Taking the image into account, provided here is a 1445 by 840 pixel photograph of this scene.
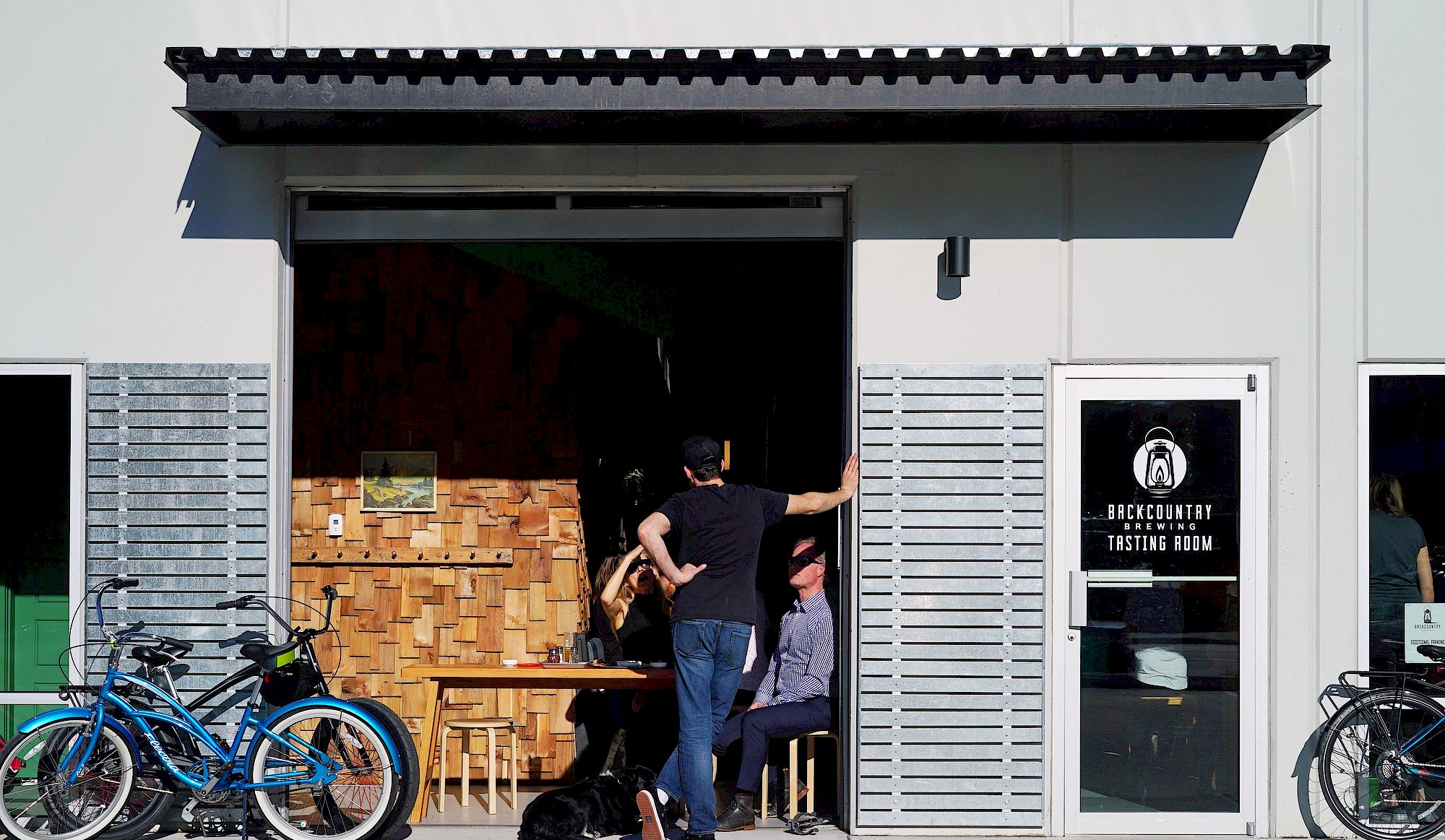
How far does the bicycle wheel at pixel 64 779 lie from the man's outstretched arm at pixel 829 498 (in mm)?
3379

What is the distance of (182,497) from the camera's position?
671cm

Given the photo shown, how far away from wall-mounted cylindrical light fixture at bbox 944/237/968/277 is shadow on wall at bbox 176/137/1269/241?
16 cm

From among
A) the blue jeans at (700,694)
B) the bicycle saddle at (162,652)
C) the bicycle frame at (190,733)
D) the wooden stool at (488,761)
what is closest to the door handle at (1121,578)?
the blue jeans at (700,694)

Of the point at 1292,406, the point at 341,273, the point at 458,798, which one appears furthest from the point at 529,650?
the point at 1292,406

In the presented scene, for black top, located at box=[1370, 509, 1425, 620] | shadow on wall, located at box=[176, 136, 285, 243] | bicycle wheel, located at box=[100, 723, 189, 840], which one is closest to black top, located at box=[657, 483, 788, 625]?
bicycle wheel, located at box=[100, 723, 189, 840]

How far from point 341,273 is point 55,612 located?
2.72 m

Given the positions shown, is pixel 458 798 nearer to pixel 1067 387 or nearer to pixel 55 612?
pixel 55 612

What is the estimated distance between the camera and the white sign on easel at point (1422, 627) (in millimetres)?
6828

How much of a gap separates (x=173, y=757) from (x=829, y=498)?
3.39m

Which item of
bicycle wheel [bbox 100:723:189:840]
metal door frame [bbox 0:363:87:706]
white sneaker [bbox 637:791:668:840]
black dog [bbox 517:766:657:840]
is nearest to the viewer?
white sneaker [bbox 637:791:668:840]

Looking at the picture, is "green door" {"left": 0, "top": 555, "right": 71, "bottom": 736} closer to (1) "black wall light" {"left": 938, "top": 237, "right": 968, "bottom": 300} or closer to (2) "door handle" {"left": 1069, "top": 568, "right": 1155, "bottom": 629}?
(1) "black wall light" {"left": 938, "top": 237, "right": 968, "bottom": 300}

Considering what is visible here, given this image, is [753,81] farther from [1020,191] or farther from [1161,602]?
[1161,602]

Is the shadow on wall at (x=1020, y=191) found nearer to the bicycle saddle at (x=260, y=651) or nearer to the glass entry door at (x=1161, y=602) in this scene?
the glass entry door at (x=1161, y=602)

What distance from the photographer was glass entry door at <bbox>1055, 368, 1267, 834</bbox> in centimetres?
671
